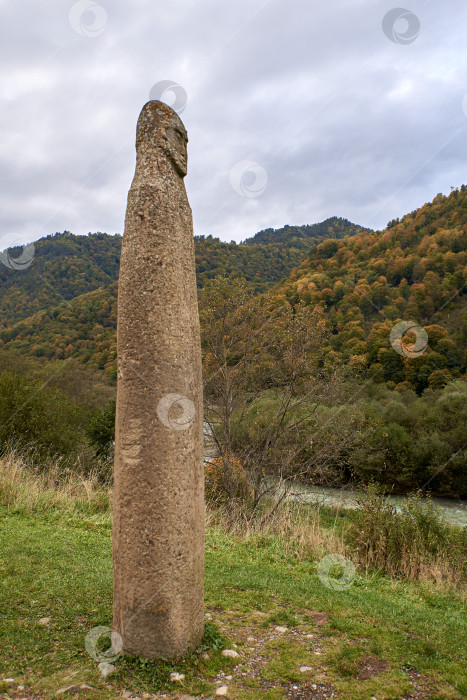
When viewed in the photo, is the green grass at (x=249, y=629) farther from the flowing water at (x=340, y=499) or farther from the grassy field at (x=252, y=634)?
the flowing water at (x=340, y=499)

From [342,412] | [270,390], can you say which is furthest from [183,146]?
[342,412]

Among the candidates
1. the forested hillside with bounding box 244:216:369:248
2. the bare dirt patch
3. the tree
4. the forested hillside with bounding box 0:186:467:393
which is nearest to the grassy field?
the bare dirt patch

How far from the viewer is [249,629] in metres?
Answer: 4.12

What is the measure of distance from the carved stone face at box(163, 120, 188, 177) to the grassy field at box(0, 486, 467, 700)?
3.75 metres

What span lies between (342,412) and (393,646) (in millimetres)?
9368

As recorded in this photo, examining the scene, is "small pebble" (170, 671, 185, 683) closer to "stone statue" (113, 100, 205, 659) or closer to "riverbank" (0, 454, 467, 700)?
"riverbank" (0, 454, 467, 700)

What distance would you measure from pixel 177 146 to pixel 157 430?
7.59 ft

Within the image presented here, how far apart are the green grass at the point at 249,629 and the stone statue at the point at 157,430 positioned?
0.33 metres

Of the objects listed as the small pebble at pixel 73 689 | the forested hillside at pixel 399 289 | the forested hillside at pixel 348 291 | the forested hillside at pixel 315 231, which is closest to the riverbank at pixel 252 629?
the small pebble at pixel 73 689

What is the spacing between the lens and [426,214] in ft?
149

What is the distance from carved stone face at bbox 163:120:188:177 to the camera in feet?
12.9

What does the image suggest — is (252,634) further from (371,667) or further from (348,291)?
(348,291)

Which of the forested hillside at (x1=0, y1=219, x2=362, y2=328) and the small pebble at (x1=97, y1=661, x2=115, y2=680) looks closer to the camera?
the small pebble at (x1=97, y1=661, x2=115, y2=680)

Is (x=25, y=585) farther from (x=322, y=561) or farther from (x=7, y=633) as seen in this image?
(x=322, y=561)
